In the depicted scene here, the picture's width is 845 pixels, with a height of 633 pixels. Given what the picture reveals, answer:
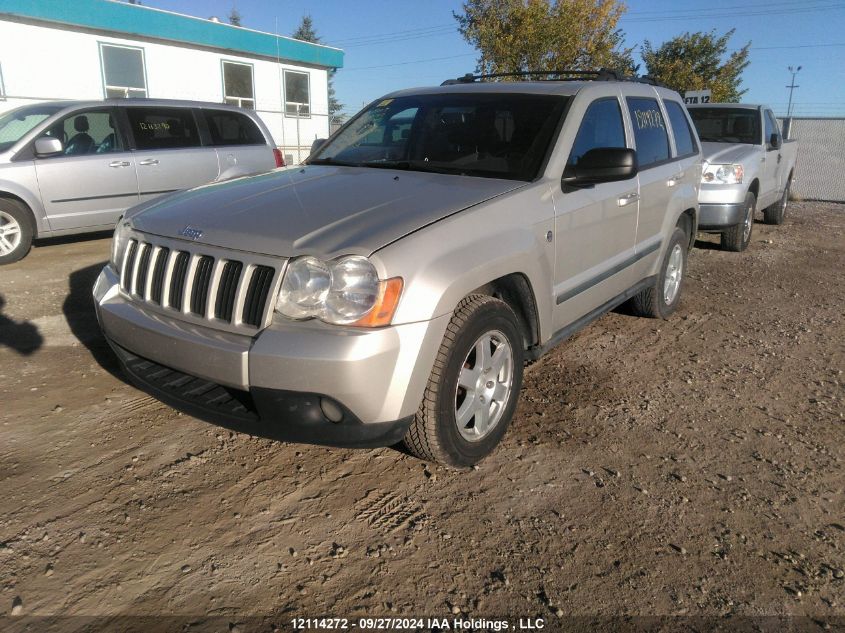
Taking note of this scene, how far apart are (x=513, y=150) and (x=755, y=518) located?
216cm

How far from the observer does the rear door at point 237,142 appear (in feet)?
27.8

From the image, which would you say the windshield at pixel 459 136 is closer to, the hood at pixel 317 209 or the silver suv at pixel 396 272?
the silver suv at pixel 396 272

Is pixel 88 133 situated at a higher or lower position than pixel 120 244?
higher

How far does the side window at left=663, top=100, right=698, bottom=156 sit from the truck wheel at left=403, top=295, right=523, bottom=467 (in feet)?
10.0

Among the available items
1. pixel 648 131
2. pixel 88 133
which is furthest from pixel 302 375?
pixel 88 133

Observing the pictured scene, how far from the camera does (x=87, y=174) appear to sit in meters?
7.32

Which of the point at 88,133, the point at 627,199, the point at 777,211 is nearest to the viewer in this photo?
the point at 627,199

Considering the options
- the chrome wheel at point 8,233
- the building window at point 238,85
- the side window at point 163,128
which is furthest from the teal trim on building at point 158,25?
the chrome wheel at point 8,233

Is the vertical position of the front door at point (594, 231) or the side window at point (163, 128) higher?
the side window at point (163, 128)

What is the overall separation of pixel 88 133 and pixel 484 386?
21.4ft

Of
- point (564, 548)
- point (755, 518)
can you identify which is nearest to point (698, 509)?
point (755, 518)

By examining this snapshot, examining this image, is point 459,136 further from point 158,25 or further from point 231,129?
point 158,25

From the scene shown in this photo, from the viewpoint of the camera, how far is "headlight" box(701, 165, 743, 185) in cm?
779

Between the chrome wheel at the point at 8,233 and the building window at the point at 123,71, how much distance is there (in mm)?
8954
